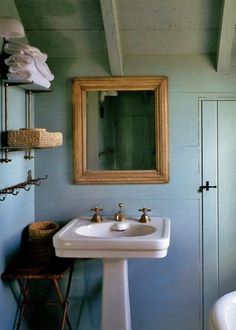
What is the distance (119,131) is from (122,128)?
28 millimetres

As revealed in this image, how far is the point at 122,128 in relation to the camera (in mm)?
2719

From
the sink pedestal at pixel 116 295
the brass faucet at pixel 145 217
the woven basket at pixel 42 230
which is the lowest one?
the sink pedestal at pixel 116 295

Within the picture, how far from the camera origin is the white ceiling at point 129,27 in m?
2.34

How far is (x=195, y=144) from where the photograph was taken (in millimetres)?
2713

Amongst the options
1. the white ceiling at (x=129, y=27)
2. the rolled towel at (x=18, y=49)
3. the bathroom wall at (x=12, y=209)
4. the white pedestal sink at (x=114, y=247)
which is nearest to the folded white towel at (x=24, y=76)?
the rolled towel at (x=18, y=49)

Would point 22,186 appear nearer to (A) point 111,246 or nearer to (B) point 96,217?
(B) point 96,217

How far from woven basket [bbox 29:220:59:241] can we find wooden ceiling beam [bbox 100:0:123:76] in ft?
3.49

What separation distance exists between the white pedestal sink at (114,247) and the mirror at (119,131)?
30 centimetres

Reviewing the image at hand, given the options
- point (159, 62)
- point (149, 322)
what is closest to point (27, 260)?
point (149, 322)

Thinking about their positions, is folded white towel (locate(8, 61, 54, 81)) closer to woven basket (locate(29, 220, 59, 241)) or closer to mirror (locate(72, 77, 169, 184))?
mirror (locate(72, 77, 169, 184))

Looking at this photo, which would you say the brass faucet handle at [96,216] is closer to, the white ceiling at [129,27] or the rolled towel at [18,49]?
the white ceiling at [129,27]

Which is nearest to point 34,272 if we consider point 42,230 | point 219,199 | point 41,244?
point 41,244

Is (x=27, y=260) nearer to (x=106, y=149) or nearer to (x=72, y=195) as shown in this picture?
(x=72, y=195)

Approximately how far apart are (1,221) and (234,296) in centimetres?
126
